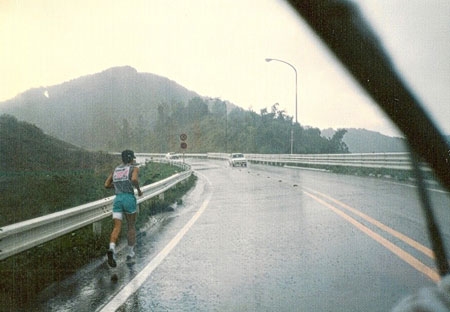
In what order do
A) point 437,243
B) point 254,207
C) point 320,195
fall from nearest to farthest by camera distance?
point 437,243
point 254,207
point 320,195

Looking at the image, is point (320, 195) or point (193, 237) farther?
point (320, 195)

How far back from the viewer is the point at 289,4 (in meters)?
2.85

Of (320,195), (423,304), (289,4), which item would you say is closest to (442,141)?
(289,4)

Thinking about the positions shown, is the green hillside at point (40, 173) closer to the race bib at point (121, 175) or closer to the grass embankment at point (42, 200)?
the grass embankment at point (42, 200)

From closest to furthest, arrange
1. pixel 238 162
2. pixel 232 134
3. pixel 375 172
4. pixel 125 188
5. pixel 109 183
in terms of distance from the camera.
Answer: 1. pixel 125 188
2. pixel 109 183
3. pixel 375 172
4. pixel 238 162
5. pixel 232 134

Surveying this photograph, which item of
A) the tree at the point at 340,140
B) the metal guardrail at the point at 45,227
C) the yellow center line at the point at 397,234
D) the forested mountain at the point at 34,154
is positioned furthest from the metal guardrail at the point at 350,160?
the forested mountain at the point at 34,154

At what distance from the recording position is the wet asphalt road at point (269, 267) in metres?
4.91

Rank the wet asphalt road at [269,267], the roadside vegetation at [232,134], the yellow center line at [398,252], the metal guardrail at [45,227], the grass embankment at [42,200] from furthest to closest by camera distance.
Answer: the roadside vegetation at [232,134] < the grass embankment at [42,200] < the yellow center line at [398,252] < the metal guardrail at [45,227] < the wet asphalt road at [269,267]

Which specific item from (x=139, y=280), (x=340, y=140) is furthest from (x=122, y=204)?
(x=340, y=140)

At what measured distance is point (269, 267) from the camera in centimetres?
634

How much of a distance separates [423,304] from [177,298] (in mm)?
4482

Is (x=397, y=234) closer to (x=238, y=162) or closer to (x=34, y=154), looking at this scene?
(x=238, y=162)

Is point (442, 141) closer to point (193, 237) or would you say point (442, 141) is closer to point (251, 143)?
point (193, 237)

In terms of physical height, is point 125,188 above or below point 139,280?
above
